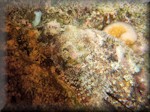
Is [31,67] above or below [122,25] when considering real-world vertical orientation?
below

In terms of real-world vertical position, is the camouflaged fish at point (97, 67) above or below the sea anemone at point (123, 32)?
below

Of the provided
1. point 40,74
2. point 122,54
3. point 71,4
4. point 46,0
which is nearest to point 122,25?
point 122,54

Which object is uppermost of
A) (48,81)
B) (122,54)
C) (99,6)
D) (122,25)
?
(99,6)

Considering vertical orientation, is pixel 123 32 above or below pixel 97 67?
above

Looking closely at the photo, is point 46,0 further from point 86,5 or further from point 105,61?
point 105,61

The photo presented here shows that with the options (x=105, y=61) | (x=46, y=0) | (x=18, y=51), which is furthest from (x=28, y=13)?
(x=105, y=61)
